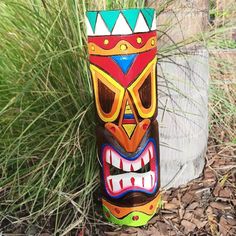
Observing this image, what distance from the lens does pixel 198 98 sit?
1.86 meters

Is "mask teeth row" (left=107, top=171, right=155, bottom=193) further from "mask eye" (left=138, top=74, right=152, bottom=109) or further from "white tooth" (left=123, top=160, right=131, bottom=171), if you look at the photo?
"mask eye" (left=138, top=74, right=152, bottom=109)

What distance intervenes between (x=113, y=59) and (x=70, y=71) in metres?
0.41

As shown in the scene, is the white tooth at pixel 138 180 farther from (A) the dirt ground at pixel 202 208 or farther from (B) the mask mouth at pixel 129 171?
(A) the dirt ground at pixel 202 208

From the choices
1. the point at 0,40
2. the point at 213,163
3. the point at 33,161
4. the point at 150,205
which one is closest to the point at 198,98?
the point at 213,163

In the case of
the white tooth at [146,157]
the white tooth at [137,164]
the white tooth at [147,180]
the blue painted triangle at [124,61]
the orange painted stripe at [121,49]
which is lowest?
the white tooth at [147,180]

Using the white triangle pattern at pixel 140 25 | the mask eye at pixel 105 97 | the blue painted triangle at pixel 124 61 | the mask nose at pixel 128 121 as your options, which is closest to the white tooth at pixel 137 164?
the mask nose at pixel 128 121

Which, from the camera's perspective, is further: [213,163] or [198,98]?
[213,163]

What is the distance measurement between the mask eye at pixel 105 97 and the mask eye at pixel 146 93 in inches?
3.8

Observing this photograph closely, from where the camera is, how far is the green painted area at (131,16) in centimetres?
136

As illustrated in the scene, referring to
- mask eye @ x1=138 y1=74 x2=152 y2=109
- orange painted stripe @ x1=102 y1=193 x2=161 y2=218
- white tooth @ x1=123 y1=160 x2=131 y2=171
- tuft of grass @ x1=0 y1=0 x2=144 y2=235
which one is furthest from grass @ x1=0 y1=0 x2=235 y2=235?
mask eye @ x1=138 y1=74 x2=152 y2=109

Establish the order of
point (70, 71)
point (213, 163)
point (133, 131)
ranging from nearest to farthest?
point (133, 131)
point (70, 71)
point (213, 163)

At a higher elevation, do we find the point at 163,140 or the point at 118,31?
the point at 118,31

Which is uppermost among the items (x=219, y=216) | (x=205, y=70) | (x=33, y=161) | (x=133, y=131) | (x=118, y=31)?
(x=118, y=31)

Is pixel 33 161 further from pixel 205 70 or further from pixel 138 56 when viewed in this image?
pixel 205 70
